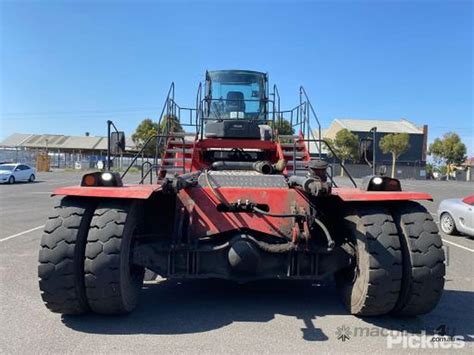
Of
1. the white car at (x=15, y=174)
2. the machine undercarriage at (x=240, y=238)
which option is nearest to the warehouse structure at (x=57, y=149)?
the white car at (x=15, y=174)

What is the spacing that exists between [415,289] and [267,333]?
4.86 ft

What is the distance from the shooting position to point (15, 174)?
2969 centimetres

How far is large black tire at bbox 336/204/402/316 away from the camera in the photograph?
4.42 meters

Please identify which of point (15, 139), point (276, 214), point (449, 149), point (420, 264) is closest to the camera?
point (420, 264)

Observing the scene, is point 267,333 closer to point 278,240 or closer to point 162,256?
point 278,240

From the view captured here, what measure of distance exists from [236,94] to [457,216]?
6.30 meters

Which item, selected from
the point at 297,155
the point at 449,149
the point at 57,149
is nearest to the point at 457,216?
the point at 297,155

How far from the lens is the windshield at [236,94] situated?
896cm

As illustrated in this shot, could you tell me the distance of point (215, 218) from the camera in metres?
4.87

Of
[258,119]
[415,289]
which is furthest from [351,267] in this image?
[258,119]

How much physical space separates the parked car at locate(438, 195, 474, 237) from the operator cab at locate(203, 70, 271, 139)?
5.62 m

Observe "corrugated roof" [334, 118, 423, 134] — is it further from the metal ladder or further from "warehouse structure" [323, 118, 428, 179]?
the metal ladder

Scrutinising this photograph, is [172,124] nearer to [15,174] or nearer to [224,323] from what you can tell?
[224,323]

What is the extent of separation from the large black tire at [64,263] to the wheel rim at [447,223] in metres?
9.70
